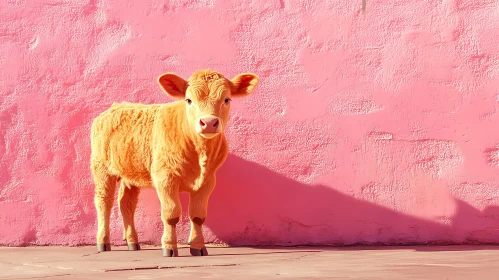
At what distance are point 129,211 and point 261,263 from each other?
190cm

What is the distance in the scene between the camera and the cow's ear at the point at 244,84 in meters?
6.96

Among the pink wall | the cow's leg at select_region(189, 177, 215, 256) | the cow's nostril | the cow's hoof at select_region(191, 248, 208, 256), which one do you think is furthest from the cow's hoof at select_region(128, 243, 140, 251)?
the cow's nostril

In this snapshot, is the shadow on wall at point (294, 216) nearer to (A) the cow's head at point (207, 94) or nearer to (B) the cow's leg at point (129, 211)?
(B) the cow's leg at point (129, 211)

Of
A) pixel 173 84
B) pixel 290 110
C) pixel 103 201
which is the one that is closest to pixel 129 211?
pixel 103 201

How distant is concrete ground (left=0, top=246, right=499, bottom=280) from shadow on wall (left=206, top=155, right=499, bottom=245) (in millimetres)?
275

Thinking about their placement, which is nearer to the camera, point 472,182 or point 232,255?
point 232,255

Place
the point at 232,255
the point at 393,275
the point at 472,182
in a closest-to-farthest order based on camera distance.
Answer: the point at 393,275 → the point at 232,255 → the point at 472,182

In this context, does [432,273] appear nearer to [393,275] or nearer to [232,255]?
[393,275]

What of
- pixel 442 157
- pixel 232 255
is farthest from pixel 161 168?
pixel 442 157

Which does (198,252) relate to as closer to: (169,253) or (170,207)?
(169,253)

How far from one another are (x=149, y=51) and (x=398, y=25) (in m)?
2.18

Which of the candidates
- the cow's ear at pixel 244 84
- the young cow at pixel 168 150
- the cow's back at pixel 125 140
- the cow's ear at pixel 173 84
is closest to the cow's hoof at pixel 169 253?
the young cow at pixel 168 150

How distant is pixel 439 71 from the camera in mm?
7570

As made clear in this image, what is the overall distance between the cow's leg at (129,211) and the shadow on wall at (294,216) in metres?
0.66
